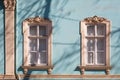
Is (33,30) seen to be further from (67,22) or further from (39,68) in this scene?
(39,68)

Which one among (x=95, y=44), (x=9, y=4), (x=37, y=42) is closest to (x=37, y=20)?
(x=37, y=42)

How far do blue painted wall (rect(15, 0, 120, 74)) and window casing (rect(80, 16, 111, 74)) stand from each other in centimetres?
14

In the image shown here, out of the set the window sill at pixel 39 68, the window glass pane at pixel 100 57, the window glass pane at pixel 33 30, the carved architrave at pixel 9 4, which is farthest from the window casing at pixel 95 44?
the carved architrave at pixel 9 4

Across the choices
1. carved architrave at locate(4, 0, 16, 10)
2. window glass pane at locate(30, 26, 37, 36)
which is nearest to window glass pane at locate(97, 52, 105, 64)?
window glass pane at locate(30, 26, 37, 36)

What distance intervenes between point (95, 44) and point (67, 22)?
3.65 feet

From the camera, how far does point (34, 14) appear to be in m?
18.0

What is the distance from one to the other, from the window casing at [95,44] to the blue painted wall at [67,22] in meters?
0.14

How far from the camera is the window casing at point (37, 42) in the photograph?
705 inches

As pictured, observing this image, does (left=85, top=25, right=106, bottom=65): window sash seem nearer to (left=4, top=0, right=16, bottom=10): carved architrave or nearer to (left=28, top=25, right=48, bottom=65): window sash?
(left=28, top=25, right=48, bottom=65): window sash

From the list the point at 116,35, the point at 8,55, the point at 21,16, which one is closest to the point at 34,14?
the point at 21,16

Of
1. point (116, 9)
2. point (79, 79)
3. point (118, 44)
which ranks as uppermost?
point (116, 9)

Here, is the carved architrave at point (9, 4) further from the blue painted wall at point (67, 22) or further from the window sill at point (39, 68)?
the window sill at point (39, 68)

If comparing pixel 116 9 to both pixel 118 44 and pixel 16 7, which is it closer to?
pixel 118 44

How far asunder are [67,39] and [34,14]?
4.23ft
